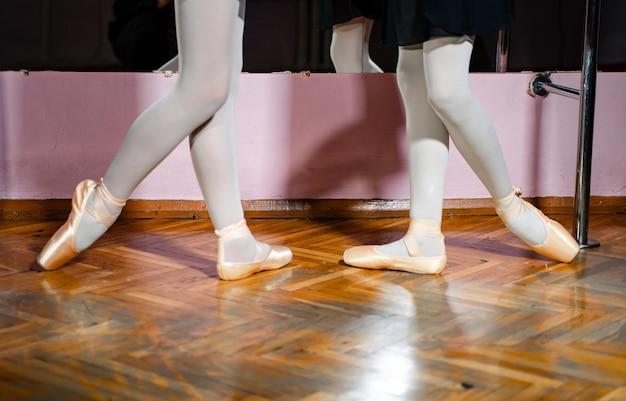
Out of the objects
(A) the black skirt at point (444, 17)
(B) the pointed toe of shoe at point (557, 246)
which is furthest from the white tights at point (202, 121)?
(B) the pointed toe of shoe at point (557, 246)

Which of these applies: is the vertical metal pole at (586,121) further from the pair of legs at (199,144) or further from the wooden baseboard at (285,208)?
the pair of legs at (199,144)

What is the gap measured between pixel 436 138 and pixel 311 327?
527 millimetres

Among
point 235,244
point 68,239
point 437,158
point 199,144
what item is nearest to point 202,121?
point 199,144

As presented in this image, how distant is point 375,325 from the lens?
4.52 ft

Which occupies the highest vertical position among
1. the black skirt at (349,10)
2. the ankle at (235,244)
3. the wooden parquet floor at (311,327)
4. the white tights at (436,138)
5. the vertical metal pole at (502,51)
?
the black skirt at (349,10)

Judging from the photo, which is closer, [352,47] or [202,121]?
[202,121]

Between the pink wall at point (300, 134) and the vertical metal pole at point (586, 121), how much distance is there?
0.42m

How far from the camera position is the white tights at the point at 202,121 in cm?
Result: 148

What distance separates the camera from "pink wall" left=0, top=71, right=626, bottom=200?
2295 millimetres

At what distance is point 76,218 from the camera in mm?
1642

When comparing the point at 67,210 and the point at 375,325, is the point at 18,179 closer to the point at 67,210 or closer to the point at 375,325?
the point at 67,210

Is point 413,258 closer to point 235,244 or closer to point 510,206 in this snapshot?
point 510,206

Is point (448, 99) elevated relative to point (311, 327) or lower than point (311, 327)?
elevated

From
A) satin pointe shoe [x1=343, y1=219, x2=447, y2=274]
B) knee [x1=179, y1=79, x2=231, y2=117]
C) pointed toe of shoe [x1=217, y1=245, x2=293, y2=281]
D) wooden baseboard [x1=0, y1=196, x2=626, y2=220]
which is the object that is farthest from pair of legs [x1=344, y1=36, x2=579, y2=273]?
wooden baseboard [x1=0, y1=196, x2=626, y2=220]
